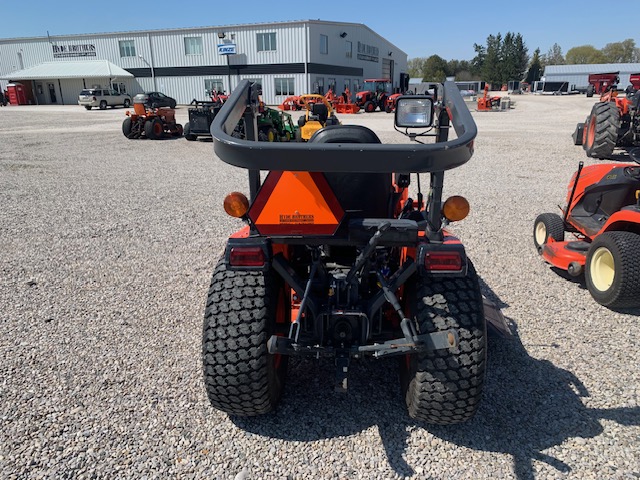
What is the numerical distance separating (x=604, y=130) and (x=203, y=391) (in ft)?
34.4

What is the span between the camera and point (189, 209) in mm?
7027

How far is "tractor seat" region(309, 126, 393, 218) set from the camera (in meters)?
2.47

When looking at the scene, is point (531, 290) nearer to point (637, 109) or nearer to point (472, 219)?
point (472, 219)

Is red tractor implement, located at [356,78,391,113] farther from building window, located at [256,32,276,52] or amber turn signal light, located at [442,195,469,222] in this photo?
amber turn signal light, located at [442,195,469,222]

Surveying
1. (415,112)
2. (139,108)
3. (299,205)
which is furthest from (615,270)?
(139,108)

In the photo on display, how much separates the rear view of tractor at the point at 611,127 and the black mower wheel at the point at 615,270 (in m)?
7.57

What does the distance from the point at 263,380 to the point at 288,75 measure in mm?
→ 35525

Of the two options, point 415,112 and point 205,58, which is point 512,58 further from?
point 415,112

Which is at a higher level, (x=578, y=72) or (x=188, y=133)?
(x=578, y=72)

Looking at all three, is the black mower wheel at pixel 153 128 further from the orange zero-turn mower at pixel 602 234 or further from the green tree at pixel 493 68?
the green tree at pixel 493 68

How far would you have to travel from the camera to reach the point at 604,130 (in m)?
→ 10.1

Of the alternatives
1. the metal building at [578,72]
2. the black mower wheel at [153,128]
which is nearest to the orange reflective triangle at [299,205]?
the black mower wheel at [153,128]

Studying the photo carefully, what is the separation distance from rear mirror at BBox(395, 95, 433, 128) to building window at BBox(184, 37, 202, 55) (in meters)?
38.7

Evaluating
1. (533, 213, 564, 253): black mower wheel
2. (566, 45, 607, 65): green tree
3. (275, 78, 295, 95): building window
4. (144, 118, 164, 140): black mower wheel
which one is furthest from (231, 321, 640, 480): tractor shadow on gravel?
(566, 45, 607, 65): green tree
